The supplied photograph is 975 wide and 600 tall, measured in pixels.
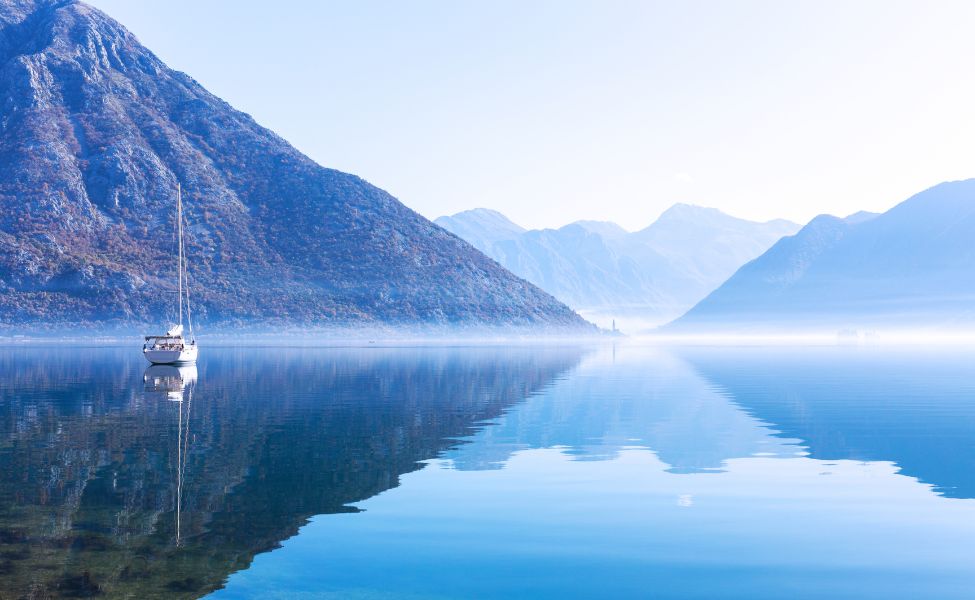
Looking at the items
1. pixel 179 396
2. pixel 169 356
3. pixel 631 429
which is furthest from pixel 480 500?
pixel 169 356

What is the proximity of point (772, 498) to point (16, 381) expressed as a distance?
207ft

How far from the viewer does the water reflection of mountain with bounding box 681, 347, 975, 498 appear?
32.8 metres

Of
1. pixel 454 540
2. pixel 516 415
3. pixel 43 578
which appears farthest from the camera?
pixel 516 415

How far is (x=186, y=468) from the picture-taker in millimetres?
28625

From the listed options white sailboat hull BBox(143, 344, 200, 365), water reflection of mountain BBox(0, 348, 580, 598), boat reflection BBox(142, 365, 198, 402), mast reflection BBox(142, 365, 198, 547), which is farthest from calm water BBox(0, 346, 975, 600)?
white sailboat hull BBox(143, 344, 200, 365)

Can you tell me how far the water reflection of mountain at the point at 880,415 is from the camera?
108 ft

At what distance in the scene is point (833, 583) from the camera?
675 inches

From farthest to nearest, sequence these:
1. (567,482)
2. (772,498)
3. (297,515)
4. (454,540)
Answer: (567,482) → (772,498) → (297,515) → (454,540)

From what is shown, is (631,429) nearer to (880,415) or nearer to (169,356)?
(880,415)

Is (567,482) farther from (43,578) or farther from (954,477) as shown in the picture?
(43,578)

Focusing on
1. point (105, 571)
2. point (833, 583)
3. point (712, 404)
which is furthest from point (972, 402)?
point (105, 571)

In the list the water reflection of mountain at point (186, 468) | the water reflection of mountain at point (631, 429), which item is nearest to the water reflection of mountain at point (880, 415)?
the water reflection of mountain at point (631, 429)

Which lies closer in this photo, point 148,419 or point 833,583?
point 833,583

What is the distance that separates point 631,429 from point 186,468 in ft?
70.1
